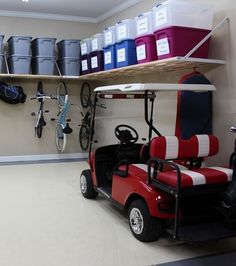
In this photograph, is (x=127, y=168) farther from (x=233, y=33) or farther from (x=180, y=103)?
(x=233, y=33)

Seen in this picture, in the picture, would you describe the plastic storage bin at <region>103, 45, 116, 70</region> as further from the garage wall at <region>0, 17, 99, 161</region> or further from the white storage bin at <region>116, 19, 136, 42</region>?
the garage wall at <region>0, 17, 99, 161</region>

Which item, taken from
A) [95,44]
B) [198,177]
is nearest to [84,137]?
[95,44]

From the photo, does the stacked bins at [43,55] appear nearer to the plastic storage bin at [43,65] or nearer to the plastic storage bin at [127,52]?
the plastic storage bin at [43,65]

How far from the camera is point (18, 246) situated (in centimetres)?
320

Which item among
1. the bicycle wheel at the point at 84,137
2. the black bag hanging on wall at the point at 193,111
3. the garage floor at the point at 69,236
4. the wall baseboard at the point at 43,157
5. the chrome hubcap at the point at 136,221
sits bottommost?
the garage floor at the point at 69,236

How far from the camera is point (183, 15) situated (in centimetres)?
409

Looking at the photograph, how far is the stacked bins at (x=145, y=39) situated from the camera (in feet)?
15.0

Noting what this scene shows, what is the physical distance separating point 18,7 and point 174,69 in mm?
3809

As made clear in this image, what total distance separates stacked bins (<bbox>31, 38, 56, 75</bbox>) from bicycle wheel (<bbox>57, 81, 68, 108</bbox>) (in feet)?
2.19

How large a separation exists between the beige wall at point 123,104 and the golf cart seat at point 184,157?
2.52ft

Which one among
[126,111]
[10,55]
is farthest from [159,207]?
[10,55]

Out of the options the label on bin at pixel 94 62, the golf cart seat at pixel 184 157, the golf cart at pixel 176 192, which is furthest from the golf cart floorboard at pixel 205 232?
the label on bin at pixel 94 62

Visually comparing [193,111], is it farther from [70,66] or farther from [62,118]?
[62,118]

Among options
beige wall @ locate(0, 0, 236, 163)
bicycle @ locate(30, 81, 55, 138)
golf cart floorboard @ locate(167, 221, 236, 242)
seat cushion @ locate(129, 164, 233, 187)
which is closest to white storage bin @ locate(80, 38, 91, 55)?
beige wall @ locate(0, 0, 236, 163)
